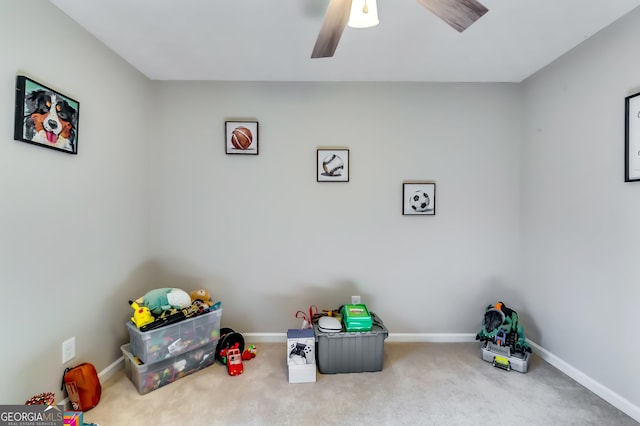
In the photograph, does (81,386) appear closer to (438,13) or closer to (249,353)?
(249,353)

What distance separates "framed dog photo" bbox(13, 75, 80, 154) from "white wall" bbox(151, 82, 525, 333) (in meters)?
0.85

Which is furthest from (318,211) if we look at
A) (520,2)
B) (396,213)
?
(520,2)

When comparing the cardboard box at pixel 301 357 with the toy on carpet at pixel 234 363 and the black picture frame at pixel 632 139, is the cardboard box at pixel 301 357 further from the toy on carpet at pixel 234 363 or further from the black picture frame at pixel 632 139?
the black picture frame at pixel 632 139

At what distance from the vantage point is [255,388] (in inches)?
76.9

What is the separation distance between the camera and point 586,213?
1988mm

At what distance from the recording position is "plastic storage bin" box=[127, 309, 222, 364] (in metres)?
1.90

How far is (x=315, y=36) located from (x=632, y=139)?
205cm

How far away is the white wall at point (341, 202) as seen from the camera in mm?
2590

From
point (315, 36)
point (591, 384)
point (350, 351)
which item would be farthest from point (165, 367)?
point (591, 384)

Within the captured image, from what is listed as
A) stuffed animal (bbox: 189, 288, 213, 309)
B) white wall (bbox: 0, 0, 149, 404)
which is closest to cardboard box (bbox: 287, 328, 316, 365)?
stuffed animal (bbox: 189, 288, 213, 309)

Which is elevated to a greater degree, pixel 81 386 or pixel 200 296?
pixel 200 296

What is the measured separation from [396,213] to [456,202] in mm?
564

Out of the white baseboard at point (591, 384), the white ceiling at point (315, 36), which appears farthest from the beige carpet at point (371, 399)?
the white ceiling at point (315, 36)

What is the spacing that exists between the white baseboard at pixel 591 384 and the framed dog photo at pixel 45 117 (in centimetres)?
369
